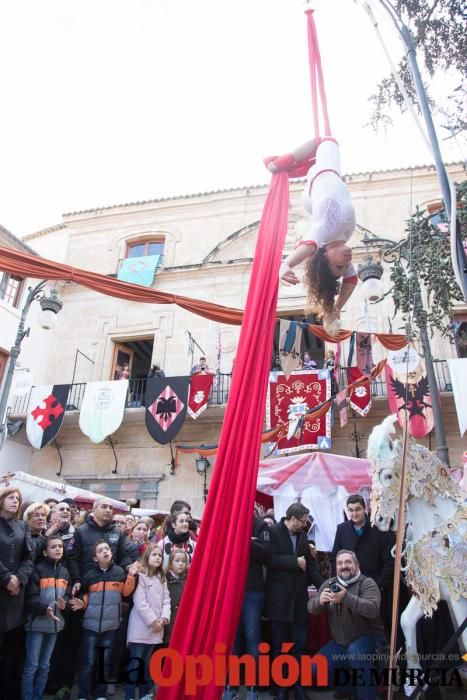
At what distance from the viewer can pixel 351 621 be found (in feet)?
10.8

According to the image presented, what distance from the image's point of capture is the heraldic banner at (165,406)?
9.86 meters

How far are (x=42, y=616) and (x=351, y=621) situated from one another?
2.18 m

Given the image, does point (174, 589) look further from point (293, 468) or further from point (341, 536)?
point (293, 468)

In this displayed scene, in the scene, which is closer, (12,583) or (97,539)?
(12,583)

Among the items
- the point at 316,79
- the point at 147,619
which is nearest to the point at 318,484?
the point at 147,619

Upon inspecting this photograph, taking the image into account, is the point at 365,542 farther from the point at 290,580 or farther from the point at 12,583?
the point at 12,583

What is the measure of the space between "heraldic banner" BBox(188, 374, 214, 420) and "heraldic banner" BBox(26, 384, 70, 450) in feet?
8.77

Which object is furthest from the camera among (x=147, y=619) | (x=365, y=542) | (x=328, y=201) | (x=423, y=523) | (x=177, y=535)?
(x=177, y=535)

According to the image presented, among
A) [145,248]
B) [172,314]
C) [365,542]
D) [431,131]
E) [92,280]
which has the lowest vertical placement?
[365,542]

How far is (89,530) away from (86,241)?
1209 cm

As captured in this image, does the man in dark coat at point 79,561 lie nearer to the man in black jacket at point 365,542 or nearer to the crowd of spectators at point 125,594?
the crowd of spectators at point 125,594

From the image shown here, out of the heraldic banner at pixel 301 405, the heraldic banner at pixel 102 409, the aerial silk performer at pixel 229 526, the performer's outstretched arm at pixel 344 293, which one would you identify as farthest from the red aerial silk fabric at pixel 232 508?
the heraldic banner at pixel 102 409

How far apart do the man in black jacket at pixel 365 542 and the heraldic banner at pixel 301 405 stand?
5232 millimetres

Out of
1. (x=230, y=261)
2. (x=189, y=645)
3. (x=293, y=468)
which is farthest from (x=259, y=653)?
(x=230, y=261)
